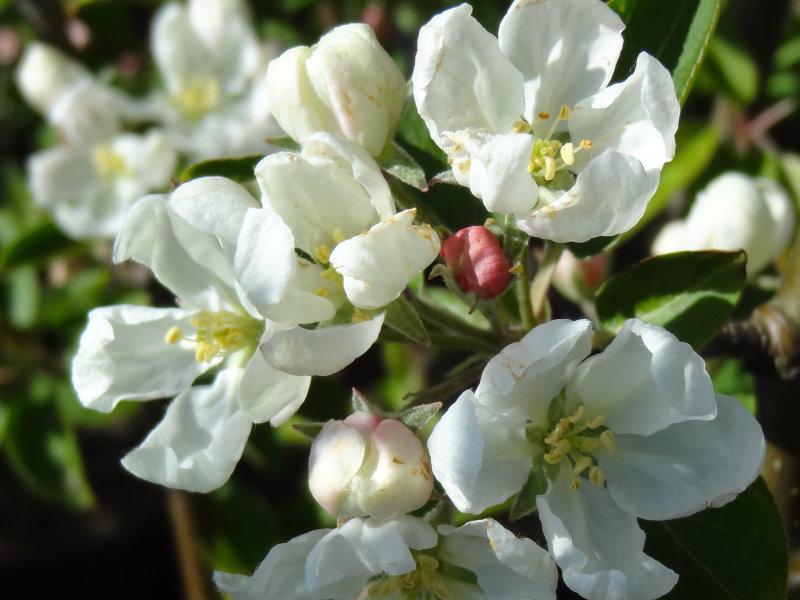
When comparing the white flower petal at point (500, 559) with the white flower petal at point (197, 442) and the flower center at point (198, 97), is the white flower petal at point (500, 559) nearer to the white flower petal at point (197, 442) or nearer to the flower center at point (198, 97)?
the white flower petal at point (197, 442)

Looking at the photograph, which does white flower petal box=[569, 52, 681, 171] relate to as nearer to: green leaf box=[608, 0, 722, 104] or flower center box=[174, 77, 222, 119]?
green leaf box=[608, 0, 722, 104]

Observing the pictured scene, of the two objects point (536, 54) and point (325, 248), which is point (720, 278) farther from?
point (325, 248)

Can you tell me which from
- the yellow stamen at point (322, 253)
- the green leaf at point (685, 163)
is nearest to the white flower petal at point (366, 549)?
the yellow stamen at point (322, 253)

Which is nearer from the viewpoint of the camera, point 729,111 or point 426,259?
point 426,259

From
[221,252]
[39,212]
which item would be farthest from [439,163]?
[39,212]

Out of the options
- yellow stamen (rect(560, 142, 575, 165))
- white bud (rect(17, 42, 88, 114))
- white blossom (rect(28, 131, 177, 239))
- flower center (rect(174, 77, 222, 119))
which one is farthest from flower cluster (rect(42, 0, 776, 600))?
white bud (rect(17, 42, 88, 114))

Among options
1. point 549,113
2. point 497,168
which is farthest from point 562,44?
point 497,168

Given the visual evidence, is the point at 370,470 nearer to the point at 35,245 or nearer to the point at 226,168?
the point at 226,168
